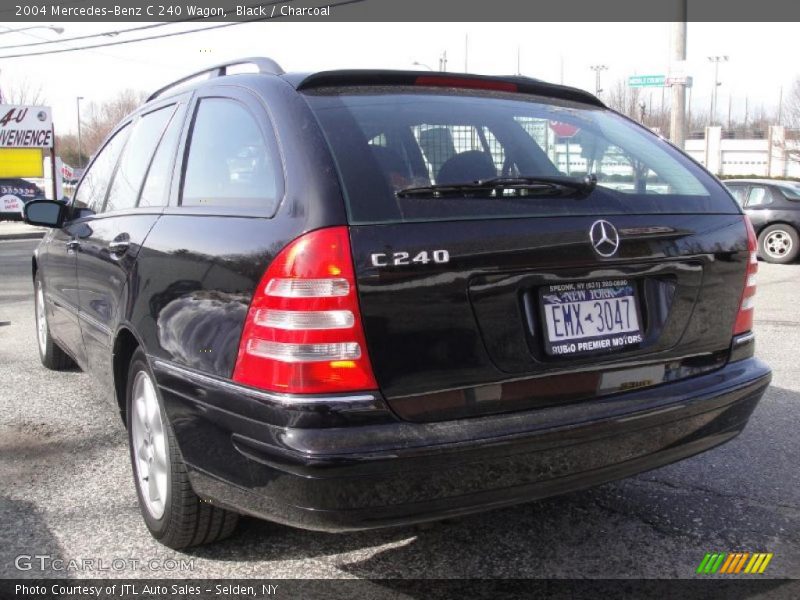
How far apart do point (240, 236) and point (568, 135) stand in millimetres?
1373

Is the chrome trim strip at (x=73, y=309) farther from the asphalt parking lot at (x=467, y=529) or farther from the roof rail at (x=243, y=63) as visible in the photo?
the roof rail at (x=243, y=63)

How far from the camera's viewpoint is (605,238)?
99.6 inches

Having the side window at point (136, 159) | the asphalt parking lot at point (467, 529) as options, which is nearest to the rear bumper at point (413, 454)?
the asphalt parking lot at point (467, 529)

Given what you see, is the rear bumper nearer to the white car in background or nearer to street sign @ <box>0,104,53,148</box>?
the white car in background

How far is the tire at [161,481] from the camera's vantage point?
2.78 metres

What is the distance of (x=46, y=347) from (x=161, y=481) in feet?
10.3

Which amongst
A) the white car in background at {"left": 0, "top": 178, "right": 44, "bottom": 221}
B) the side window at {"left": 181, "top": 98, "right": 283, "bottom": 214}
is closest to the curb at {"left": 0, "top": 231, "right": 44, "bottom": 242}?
Answer: the white car in background at {"left": 0, "top": 178, "right": 44, "bottom": 221}

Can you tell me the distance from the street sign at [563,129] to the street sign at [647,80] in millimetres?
12583

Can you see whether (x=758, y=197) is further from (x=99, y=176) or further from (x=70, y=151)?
(x=70, y=151)

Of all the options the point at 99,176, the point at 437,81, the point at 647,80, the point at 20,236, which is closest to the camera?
the point at 437,81

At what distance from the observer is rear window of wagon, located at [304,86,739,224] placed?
2387mm

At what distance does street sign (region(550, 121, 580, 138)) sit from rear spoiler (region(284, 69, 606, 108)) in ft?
0.54

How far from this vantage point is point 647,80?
1501 cm

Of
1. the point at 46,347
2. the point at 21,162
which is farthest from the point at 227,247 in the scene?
the point at 21,162
